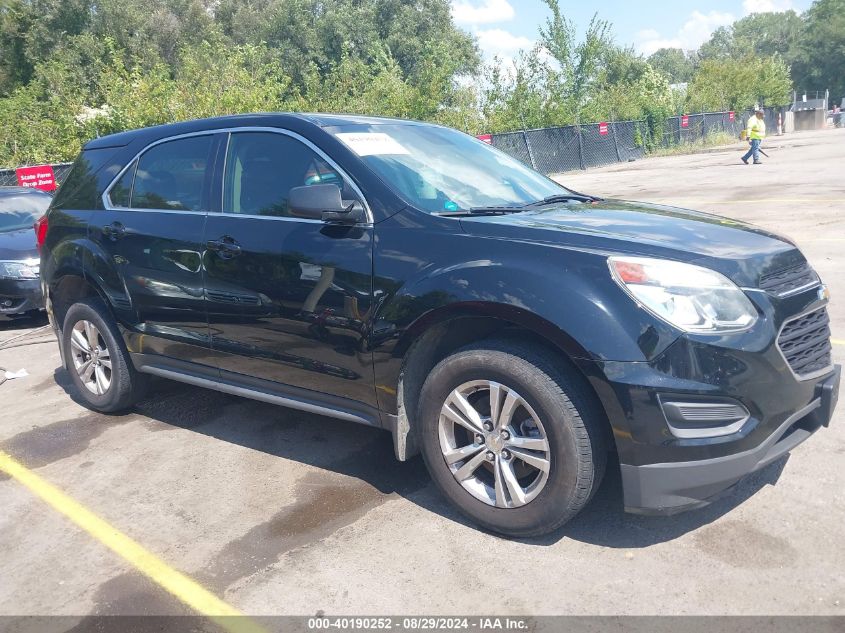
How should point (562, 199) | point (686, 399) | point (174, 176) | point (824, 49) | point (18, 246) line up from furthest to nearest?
point (824, 49) < point (18, 246) < point (174, 176) < point (562, 199) < point (686, 399)

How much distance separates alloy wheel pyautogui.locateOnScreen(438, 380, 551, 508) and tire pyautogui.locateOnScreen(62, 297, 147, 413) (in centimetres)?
266

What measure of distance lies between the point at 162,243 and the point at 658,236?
2779 millimetres

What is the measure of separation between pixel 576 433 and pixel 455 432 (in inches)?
24.7

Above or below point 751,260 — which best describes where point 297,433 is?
below

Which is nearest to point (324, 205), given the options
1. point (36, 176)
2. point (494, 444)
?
point (494, 444)

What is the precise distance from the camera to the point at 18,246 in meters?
8.64

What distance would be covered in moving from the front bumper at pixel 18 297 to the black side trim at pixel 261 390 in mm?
4088

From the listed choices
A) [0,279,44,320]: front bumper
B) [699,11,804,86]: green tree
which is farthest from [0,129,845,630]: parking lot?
[699,11,804,86]: green tree

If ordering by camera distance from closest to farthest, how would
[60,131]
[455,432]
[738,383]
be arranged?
[738,383] < [455,432] < [60,131]

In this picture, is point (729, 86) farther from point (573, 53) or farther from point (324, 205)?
point (324, 205)

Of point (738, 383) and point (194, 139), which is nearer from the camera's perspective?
point (738, 383)

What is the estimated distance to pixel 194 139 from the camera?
4598 mm

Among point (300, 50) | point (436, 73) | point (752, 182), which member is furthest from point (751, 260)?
point (300, 50)

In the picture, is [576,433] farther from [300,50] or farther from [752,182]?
[300,50]
